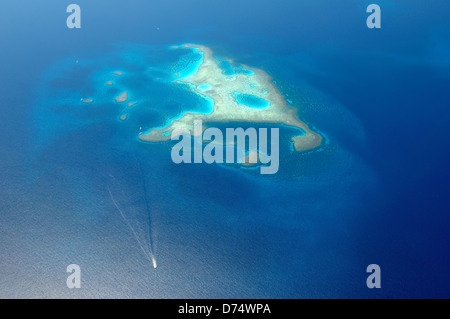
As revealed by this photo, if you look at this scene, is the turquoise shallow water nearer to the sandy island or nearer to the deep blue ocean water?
the sandy island

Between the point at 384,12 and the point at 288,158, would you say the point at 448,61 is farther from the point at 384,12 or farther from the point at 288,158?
the point at 288,158

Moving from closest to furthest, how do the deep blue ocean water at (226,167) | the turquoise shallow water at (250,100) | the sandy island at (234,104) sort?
1. the deep blue ocean water at (226,167)
2. the sandy island at (234,104)
3. the turquoise shallow water at (250,100)

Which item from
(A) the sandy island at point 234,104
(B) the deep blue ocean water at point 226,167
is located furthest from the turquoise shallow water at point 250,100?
(B) the deep blue ocean water at point 226,167

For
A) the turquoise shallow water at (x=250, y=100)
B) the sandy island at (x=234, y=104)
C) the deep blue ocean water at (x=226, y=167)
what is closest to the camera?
the deep blue ocean water at (x=226, y=167)

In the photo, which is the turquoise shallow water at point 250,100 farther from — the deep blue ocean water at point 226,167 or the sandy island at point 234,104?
the deep blue ocean water at point 226,167

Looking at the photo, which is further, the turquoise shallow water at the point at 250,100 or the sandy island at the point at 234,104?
the turquoise shallow water at the point at 250,100

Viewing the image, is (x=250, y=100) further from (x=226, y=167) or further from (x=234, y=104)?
(x=226, y=167)

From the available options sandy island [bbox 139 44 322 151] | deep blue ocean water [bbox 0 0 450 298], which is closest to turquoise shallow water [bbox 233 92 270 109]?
sandy island [bbox 139 44 322 151]
